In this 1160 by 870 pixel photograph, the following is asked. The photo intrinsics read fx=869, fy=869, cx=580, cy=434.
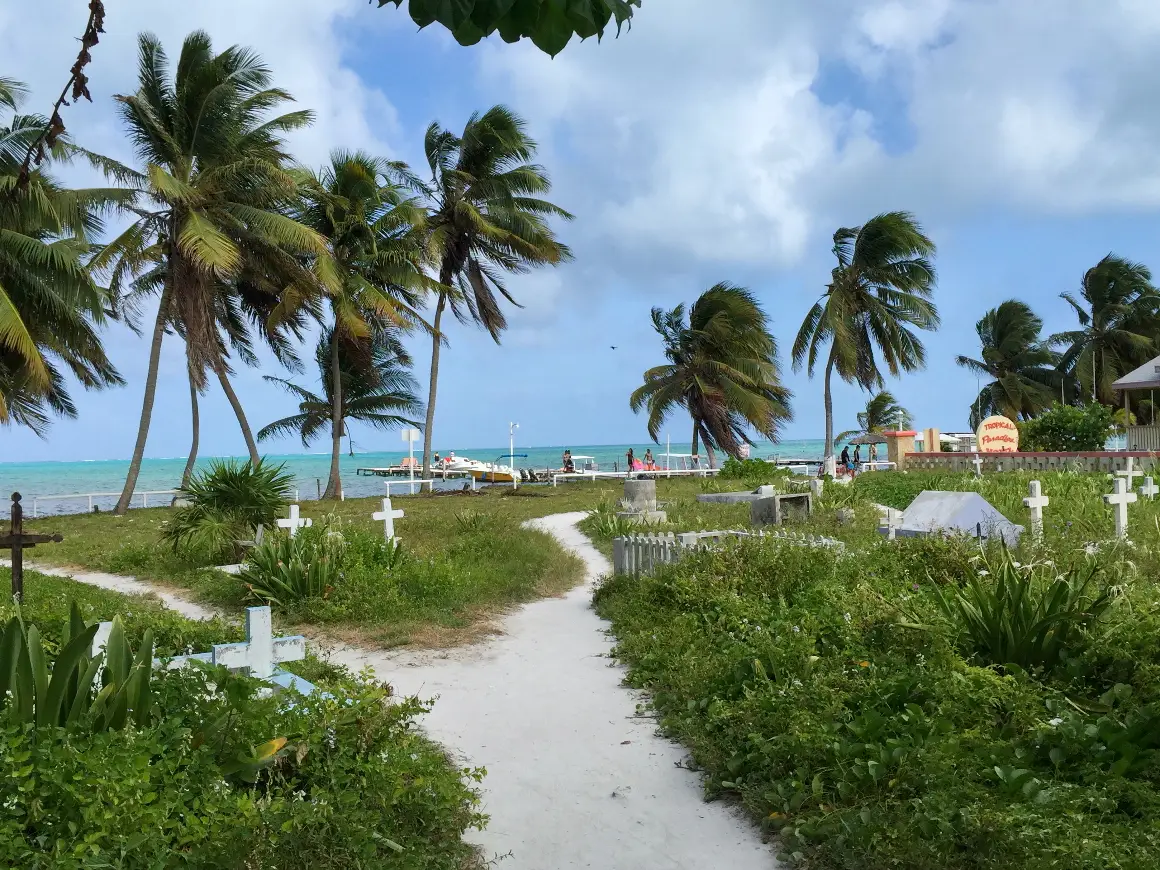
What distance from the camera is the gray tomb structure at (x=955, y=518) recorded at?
929 cm

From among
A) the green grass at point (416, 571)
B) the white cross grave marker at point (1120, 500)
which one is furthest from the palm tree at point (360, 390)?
the white cross grave marker at point (1120, 500)

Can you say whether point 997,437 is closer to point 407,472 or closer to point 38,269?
point 38,269

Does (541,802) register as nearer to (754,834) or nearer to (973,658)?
(754,834)

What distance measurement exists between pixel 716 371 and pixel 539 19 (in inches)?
1294

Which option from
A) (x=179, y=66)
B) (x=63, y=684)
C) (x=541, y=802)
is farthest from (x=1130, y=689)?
(x=179, y=66)

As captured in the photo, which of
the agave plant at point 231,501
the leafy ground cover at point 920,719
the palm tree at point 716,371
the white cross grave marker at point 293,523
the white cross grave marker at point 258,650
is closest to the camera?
the leafy ground cover at point 920,719

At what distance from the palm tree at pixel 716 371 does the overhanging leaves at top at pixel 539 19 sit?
3137 centimetres

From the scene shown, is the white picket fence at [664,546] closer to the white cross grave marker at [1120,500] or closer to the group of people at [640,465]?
the white cross grave marker at [1120,500]

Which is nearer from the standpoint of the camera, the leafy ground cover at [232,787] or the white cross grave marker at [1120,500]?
the leafy ground cover at [232,787]

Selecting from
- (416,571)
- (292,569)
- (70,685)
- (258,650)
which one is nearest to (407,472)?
(416,571)

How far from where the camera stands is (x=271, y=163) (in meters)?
21.5

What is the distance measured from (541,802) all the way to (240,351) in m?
26.1

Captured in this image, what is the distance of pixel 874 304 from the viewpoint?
31625 mm

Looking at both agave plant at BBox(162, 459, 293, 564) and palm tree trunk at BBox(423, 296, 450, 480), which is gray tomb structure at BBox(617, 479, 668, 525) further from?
palm tree trunk at BBox(423, 296, 450, 480)
